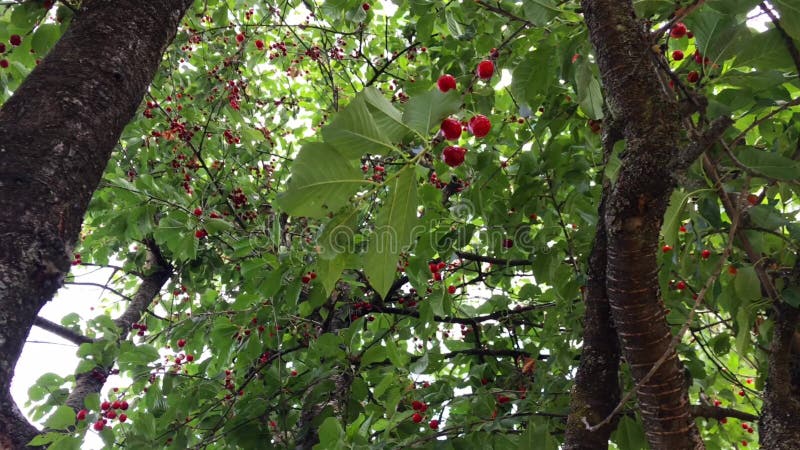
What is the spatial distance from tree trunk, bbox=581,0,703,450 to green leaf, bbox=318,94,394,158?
0.56 metres

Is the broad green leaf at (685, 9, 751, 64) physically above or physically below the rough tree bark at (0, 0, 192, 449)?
above

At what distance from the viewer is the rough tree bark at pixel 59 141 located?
0.98 metres

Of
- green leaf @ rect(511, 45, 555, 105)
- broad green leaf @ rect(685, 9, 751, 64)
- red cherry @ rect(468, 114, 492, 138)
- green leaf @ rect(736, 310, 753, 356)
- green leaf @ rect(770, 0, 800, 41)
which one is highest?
green leaf @ rect(511, 45, 555, 105)

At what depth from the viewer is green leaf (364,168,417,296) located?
0.79 meters

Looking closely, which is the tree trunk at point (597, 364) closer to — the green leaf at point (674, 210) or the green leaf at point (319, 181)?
the green leaf at point (674, 210)

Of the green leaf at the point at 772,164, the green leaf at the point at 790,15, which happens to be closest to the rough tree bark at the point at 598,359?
the green leaf at the point at 772,164

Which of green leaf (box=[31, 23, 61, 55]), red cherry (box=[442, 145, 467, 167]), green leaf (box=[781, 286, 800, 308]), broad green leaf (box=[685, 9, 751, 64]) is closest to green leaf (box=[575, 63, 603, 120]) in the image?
broad green leaf (box=[685, 9, 751, 64])

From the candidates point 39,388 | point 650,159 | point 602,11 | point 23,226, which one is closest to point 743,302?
point 650,159

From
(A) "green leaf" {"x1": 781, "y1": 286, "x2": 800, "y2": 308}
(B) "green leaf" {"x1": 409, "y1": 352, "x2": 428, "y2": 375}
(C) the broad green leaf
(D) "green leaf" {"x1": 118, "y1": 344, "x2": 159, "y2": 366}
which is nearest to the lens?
(C) the broad green leaf

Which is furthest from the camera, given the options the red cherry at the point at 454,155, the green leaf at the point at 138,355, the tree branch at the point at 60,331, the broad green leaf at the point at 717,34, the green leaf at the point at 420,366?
the tree branch at the point at 60,331

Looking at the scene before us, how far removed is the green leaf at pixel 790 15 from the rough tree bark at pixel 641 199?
277mm

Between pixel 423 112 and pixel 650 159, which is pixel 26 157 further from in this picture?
pixel 650 159

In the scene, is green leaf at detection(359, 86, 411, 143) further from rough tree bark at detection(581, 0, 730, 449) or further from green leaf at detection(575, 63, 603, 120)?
green leaf at detection(575, 63, 603, 120)

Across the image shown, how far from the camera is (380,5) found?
5.03 metres
